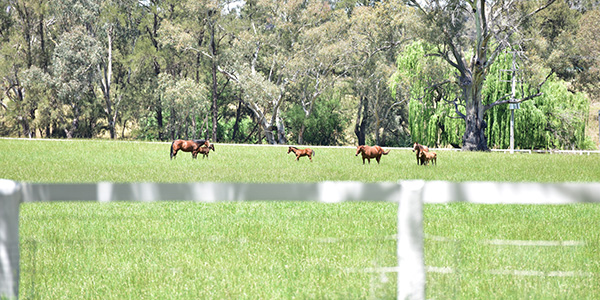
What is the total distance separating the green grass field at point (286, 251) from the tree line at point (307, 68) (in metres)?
26.5

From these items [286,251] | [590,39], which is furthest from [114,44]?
[286,251]

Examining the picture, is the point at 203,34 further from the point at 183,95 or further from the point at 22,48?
the point at 22,48

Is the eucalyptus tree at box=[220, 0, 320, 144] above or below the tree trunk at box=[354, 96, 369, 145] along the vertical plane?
above

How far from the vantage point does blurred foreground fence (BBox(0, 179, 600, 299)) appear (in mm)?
3256

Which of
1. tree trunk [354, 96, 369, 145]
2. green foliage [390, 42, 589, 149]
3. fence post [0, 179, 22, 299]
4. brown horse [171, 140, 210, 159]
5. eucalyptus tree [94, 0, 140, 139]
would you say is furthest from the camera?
tree trunk [354, 96, 369, 145]

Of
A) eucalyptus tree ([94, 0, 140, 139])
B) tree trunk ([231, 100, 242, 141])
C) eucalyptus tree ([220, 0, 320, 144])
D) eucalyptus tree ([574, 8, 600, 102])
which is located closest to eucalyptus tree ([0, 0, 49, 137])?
eucalyptus tree ([94, 0, 140, 139])

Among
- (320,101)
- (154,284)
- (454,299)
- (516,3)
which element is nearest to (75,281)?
(154,284)

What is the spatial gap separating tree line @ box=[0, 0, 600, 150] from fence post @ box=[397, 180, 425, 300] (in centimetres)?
3246

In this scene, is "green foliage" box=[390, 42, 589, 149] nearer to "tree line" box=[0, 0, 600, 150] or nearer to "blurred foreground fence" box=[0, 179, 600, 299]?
"tree line" box=[0, 0, 600, 150]

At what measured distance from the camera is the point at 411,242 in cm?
333

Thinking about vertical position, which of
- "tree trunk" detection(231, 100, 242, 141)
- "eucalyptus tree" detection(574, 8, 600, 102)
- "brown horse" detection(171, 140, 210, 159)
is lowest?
"brown horse" detection(171, 140, 210, 159)

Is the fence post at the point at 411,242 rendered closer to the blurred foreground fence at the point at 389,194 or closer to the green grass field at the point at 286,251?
the blurred foreground fence at the point at 389,194

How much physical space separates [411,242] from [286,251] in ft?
11.5

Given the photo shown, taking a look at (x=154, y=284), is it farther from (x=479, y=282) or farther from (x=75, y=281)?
(x=479, y=282)
